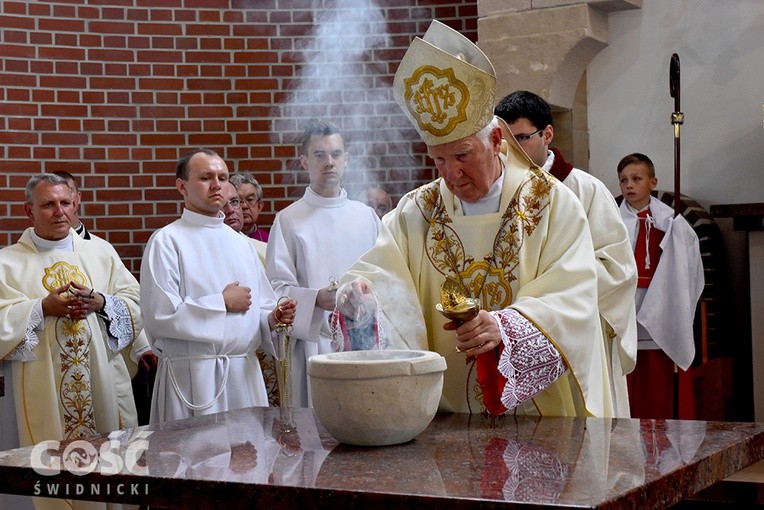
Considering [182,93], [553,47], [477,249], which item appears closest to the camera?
[477,249]

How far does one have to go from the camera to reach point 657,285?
19.2ft

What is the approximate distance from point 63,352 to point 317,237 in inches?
55.2

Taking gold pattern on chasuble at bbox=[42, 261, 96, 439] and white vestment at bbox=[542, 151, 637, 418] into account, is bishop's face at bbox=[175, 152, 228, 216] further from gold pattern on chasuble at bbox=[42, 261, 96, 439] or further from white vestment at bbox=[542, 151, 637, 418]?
white vestment at bbox=[542, 151, 637, 418]

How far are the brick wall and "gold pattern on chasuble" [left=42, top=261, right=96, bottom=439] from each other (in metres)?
1.35

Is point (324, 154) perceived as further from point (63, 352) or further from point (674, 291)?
point (674, 291)

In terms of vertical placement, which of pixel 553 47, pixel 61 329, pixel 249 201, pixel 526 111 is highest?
pixel 553 47

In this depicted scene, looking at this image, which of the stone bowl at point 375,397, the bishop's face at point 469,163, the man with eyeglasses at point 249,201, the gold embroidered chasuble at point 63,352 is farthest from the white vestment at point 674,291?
the stone bowl at point 375,397

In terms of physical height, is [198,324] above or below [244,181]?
below

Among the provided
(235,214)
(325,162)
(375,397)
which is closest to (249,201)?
(235,214)

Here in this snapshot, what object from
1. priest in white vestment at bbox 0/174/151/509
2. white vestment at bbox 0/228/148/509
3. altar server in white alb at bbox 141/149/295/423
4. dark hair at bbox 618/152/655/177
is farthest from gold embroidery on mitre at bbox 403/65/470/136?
dark hair at bbox 618/152/655/177

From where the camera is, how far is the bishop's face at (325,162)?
197 inches

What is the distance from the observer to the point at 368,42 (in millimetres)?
6684

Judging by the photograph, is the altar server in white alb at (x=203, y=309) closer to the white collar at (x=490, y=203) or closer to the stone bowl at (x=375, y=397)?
the white collar at (x=490, y=203)

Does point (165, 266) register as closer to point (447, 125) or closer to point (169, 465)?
point (447, 125)
